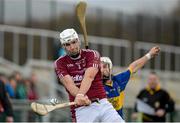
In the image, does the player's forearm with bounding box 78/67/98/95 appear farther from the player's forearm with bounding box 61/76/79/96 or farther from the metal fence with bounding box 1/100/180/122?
the metal fence with bounding box 1/100/180/122

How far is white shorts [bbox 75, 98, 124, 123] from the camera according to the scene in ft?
35.1

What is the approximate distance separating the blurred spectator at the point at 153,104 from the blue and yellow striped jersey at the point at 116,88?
4.61 meters

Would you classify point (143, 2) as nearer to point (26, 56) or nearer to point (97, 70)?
point (26, 56)

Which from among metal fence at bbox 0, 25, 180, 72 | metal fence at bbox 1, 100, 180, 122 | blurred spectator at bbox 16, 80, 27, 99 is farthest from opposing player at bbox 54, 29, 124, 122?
metal fence at bbox 0, 25, 180, 72

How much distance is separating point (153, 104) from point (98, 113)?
6407 millimetres

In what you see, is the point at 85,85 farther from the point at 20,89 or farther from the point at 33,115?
the point at 20,89

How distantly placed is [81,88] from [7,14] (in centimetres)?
1825

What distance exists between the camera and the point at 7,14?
2844 centimetres

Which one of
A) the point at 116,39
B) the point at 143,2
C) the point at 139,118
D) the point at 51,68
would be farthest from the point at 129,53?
the point at 139,118

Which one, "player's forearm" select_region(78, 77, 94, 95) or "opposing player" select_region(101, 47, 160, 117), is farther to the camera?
"opposing player" select_region(101, 47, 160, 117)

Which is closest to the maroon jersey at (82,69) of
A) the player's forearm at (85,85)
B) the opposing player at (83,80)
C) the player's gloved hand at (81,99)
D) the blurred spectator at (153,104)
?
the opposing player at (83,80)

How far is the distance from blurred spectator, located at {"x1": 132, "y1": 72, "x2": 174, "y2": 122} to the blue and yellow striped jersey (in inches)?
181

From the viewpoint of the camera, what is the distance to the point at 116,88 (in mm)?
12195

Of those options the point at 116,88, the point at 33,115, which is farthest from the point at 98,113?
the point at 33,115
